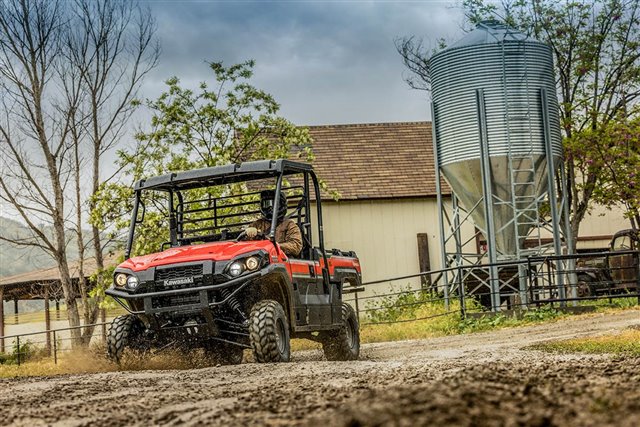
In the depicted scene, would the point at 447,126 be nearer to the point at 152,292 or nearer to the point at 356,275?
the point at 356,275

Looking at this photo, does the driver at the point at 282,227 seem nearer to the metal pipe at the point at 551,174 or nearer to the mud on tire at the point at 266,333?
the mud on tire at the point at 266,333

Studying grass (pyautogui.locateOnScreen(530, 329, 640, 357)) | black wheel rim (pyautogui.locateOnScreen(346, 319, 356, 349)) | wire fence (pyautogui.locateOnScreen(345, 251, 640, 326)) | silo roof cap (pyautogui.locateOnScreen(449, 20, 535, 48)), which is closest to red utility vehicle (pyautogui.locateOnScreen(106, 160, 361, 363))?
black wheel rim (pyautogui.locateOnScreen(346, 319, 356, 349))

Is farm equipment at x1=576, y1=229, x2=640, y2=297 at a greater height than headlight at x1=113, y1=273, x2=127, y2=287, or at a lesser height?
lesser

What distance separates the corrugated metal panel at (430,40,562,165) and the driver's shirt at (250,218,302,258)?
11.8m

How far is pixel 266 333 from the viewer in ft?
39.3

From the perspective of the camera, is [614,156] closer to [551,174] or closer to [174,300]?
[551,174]

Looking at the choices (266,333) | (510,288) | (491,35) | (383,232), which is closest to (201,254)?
(266,333)

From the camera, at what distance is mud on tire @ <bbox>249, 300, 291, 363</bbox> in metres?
12.0

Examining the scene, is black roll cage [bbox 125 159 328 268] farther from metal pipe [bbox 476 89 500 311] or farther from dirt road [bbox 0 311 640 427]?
metal pipe [bbox 476 89 500 311]

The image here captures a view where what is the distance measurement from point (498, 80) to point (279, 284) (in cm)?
1330

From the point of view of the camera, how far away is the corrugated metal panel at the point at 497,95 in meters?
24.4

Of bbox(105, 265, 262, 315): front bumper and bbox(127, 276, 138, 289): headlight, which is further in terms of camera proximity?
bbox(127, 276, 138, 289): headlight

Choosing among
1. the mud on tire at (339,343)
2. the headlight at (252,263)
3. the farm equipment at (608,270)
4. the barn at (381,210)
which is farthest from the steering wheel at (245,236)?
the barn at (381,210)

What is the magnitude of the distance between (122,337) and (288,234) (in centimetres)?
243
